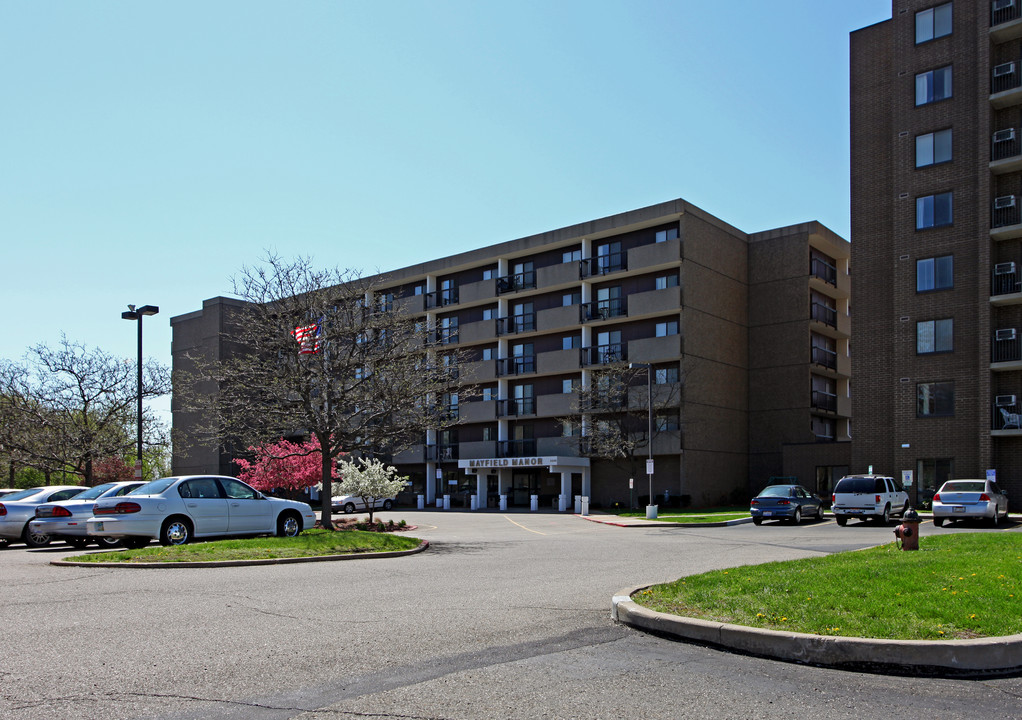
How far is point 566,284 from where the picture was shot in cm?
5431

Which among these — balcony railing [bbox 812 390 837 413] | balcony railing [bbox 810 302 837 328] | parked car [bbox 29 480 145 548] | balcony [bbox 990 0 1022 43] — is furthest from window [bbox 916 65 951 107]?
parked car [bbox 29 480 145 548]

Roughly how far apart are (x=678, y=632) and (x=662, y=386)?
39996mm

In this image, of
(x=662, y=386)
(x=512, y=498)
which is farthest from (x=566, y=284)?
(x=512, y=498)

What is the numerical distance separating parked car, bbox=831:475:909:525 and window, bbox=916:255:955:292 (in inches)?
512

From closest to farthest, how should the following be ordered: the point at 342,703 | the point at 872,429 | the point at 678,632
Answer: the point at 342,703
the point at 678,632
the point at 872,429

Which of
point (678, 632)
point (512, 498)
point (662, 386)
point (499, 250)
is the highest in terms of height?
point (499, 250)

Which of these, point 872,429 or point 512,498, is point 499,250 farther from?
point 872,429

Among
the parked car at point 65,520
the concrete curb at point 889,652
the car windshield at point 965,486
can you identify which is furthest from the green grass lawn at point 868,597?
the car windshield at point 965,486

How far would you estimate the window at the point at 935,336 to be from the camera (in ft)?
130

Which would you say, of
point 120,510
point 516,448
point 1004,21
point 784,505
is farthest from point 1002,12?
point 120,510

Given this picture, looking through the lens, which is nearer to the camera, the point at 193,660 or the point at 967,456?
the point at 193,660

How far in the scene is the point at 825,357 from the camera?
53.6 meters

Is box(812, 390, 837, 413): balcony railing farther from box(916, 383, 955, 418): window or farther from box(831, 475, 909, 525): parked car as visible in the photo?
box(831, 475, 909, 525): parked car

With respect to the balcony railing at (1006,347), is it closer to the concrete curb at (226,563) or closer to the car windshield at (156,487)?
the concrete curb at (226,563)
